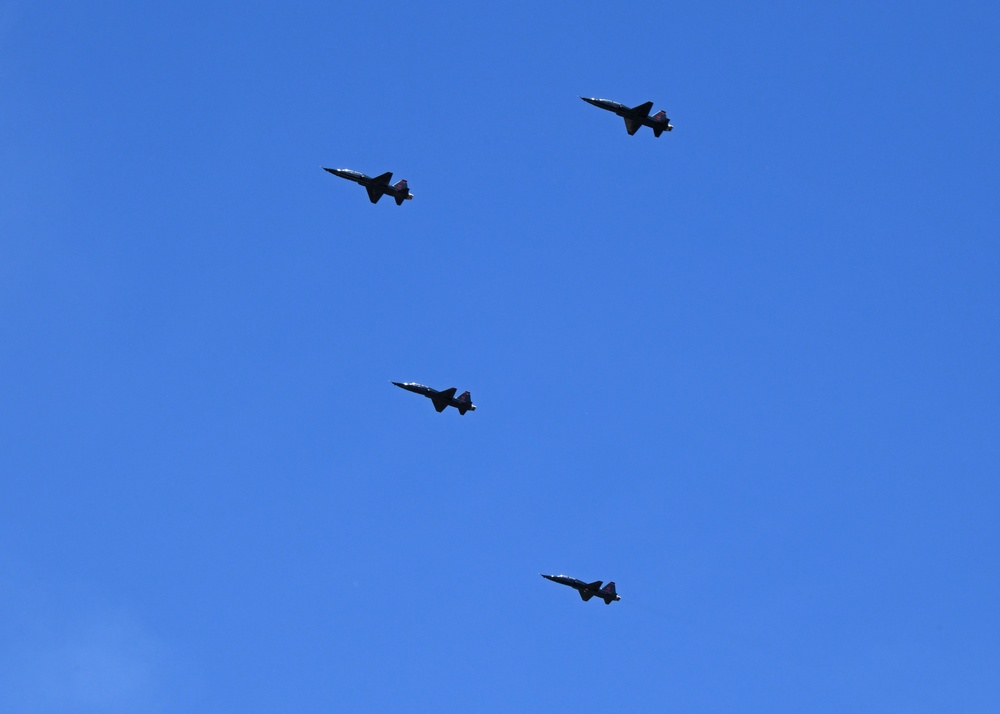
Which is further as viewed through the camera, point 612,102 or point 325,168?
point 325,168

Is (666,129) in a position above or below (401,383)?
above

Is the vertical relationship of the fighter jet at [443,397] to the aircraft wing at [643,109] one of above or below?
below

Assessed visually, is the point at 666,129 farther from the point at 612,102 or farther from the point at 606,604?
the point at 606,604

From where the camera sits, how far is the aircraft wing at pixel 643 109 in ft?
501

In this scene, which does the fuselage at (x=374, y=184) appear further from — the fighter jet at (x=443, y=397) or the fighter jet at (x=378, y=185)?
the fighter jet at (x=443, y=397)

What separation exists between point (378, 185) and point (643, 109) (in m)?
37.1

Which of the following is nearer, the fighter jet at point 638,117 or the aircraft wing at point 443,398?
the fighter jet at point 638,117

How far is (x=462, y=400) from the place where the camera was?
16650 cm

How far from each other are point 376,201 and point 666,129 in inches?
1591

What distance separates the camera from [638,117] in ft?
506

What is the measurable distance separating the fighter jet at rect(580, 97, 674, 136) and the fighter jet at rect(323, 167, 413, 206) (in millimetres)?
28731

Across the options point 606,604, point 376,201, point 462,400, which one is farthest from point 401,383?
point 606,604

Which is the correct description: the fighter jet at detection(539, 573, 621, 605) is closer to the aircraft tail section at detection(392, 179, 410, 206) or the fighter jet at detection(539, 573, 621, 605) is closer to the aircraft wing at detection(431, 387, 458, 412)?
the aircraft wing at detection(431, 387, 458, 412)

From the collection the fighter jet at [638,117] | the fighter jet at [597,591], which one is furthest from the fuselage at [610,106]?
the fighter jet at [597,591]
